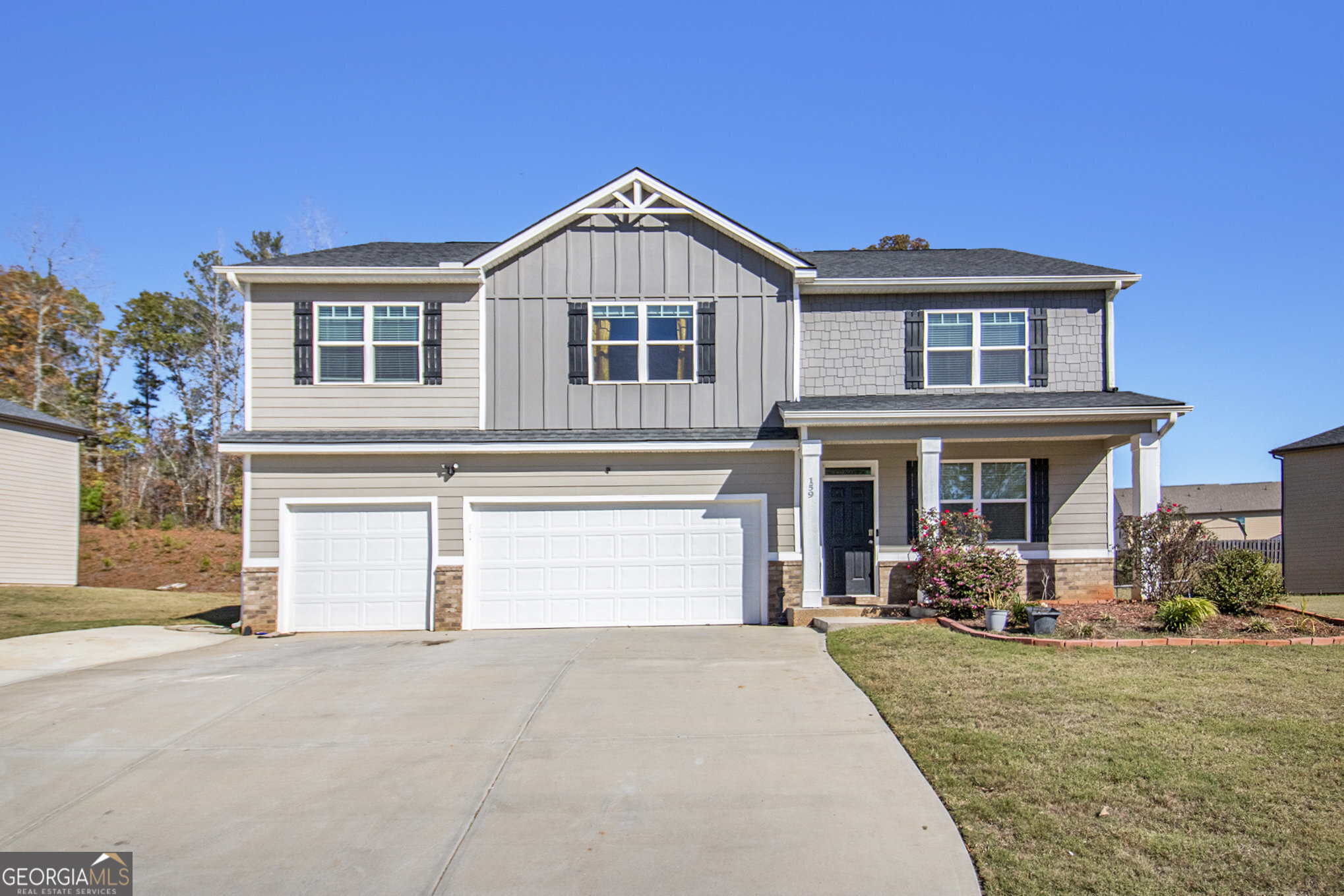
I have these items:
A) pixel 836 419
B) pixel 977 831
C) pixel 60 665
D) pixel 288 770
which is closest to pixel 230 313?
pixel 60 665

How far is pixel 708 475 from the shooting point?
13414 mm

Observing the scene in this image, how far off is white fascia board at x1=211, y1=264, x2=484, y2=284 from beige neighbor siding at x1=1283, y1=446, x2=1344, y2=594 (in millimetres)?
18900

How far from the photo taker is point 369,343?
13.5 meters

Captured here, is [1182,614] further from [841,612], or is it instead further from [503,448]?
[503,448]

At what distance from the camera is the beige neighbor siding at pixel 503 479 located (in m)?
13.2

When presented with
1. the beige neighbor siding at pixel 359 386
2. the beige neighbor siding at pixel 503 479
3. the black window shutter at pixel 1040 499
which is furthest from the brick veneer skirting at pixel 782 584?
the beige neighbor siding at pixel 359 386

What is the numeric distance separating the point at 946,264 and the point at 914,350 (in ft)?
6.72

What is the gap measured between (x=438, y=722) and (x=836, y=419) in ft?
24.2

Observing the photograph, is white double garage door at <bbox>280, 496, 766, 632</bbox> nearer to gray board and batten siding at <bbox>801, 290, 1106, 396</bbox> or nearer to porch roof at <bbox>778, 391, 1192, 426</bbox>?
porch roof at <bbox>778, 391, 1192, 426</bbox>

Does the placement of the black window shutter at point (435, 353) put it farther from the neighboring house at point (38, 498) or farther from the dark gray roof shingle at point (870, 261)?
the neighboring house at point (38, 498)

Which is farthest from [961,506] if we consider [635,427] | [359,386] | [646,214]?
[359,386]

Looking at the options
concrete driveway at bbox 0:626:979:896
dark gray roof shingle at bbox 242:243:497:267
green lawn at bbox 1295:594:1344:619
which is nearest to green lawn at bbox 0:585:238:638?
concrete driveway at bbox 0:626:979:896

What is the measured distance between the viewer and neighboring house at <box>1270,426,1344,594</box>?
18.8 m

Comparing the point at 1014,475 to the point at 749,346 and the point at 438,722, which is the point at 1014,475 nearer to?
the point at 749,346
